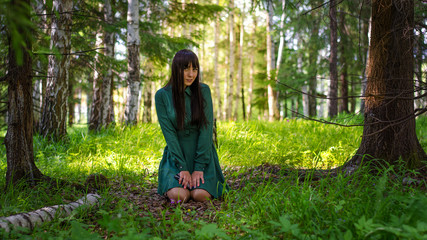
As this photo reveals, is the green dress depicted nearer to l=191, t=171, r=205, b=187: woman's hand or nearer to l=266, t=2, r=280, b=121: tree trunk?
l=191, t=171, r=205, b=187: woman's hand

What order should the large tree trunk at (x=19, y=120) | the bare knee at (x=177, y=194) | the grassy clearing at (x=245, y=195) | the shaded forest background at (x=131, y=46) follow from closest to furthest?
the grassy clearing at (x=245, y=195)
the large tree trunk at (x=19, y=120)
the bare knee at (x=177, y=194)
the shaded forest background at (x=131, y=46)

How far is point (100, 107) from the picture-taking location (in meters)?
8.30

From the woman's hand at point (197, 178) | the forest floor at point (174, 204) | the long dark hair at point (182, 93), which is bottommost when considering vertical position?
the forest floor at point (174, 204)

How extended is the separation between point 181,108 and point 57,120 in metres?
3.63

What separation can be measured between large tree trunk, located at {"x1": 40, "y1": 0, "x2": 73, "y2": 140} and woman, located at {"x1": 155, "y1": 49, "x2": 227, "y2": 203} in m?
3.33

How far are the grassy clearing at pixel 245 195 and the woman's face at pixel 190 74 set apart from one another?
131 centimetres

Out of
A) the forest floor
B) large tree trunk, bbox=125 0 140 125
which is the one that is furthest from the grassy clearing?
large tree trunk, bbox=125 0 140 125

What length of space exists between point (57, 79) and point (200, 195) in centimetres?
417

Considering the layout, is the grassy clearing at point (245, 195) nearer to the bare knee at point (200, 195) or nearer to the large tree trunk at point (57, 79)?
the bare knee at point (200, 195)

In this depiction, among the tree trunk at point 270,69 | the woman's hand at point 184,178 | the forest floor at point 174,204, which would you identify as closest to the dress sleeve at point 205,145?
the woman's hand at point 184,178

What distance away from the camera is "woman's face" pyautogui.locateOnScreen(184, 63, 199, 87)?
10.3ft

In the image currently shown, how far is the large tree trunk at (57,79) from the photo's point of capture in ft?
17.6

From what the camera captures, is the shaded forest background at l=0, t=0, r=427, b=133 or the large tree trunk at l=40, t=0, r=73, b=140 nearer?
the shaded forest background at l=0, t=0, r=427, b=133

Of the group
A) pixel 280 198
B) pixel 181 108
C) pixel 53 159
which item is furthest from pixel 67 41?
pixel 280 198
